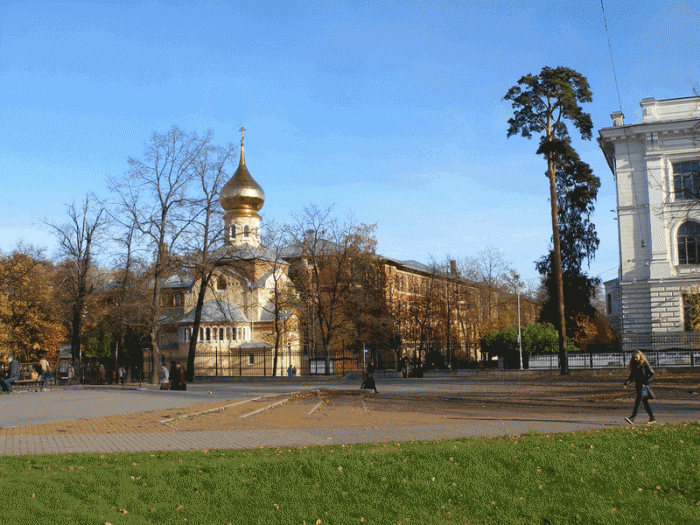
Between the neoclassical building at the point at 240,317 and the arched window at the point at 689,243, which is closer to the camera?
the arched window at the point at 689,243

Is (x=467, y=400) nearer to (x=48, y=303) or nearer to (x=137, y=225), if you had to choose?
(x=137, y=225)

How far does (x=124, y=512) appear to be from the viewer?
263 inches

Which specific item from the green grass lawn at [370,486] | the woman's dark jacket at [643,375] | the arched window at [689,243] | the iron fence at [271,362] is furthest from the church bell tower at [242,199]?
the green grass lawn at [370,486]

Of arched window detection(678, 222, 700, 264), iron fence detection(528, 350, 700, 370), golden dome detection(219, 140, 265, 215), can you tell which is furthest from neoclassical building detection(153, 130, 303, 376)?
arched window detection(678, 222, 700, 264)

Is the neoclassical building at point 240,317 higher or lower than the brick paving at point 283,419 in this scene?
higher

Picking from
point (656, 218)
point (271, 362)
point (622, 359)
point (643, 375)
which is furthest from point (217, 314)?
point (643, 375)

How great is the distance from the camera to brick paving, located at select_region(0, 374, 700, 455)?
12.4 m

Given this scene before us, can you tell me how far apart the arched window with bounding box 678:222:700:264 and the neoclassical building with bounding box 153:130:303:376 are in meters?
28.5

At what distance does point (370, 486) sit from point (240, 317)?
53074mm

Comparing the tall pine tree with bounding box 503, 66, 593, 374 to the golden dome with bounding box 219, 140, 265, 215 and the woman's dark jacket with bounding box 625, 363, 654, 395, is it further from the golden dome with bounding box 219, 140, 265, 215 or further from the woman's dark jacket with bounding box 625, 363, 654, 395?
the golden dome with bounding box 219, 140, 265, 215

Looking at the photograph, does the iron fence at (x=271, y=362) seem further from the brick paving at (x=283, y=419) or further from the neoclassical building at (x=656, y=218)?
the brick paving at (x=283, y=419)

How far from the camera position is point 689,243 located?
153 ft

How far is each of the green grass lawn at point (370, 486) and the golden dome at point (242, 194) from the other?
5337 cm

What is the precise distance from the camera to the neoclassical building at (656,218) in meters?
44.5
